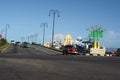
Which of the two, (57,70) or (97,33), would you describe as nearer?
(57,70)

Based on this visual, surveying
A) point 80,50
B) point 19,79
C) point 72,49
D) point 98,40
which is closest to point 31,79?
point 19,79

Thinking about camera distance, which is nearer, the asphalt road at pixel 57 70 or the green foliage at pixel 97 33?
the asphalt road at pixel 57 70

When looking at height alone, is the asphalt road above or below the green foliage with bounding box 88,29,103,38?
below

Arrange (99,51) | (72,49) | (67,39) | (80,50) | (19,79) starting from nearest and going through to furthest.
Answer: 1. (19,79)
2. (72,49)
3. (99,51)
4. (80,50)
5. (67,39)

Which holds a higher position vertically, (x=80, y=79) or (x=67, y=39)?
(x=67, y=39)

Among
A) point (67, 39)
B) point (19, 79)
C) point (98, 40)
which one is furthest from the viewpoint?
point (67, 39)

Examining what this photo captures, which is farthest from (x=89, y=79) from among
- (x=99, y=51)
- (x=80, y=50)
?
(x=80, y=50)

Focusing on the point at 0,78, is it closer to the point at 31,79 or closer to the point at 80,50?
the point at 31,79

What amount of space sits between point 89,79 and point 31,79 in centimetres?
270

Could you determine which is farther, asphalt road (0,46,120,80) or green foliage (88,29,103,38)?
green foliage (88,29,103,38)

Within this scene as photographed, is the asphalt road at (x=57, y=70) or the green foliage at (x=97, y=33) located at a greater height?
the green foliage at (x=97, y=33)

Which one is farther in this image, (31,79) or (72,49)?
(72,49)

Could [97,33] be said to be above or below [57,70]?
above

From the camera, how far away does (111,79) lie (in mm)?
16531
